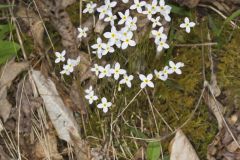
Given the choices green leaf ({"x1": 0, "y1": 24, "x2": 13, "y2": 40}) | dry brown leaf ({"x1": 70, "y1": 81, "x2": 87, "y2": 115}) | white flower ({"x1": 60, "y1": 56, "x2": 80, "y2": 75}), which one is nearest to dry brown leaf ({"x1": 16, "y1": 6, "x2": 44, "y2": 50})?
green leaf ({"x1": 0, "y1": 24, "x2": 13, "y2": 40})

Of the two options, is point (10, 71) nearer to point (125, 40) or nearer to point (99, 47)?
point (99, 47)

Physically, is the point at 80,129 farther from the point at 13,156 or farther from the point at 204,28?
the point at 204,28

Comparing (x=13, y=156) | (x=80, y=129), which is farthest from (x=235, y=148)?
(x=13, y=156)

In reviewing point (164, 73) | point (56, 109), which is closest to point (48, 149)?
point (56, 109)

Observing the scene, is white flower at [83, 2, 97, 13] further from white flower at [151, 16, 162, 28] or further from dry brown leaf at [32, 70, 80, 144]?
dry brown leaf at [32, 70, 80, 144]

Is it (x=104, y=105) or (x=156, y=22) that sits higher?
(x=156, y=22)

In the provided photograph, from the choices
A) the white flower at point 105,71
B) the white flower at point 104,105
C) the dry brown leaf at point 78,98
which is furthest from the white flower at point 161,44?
the dry brown leaf at point 78,98
